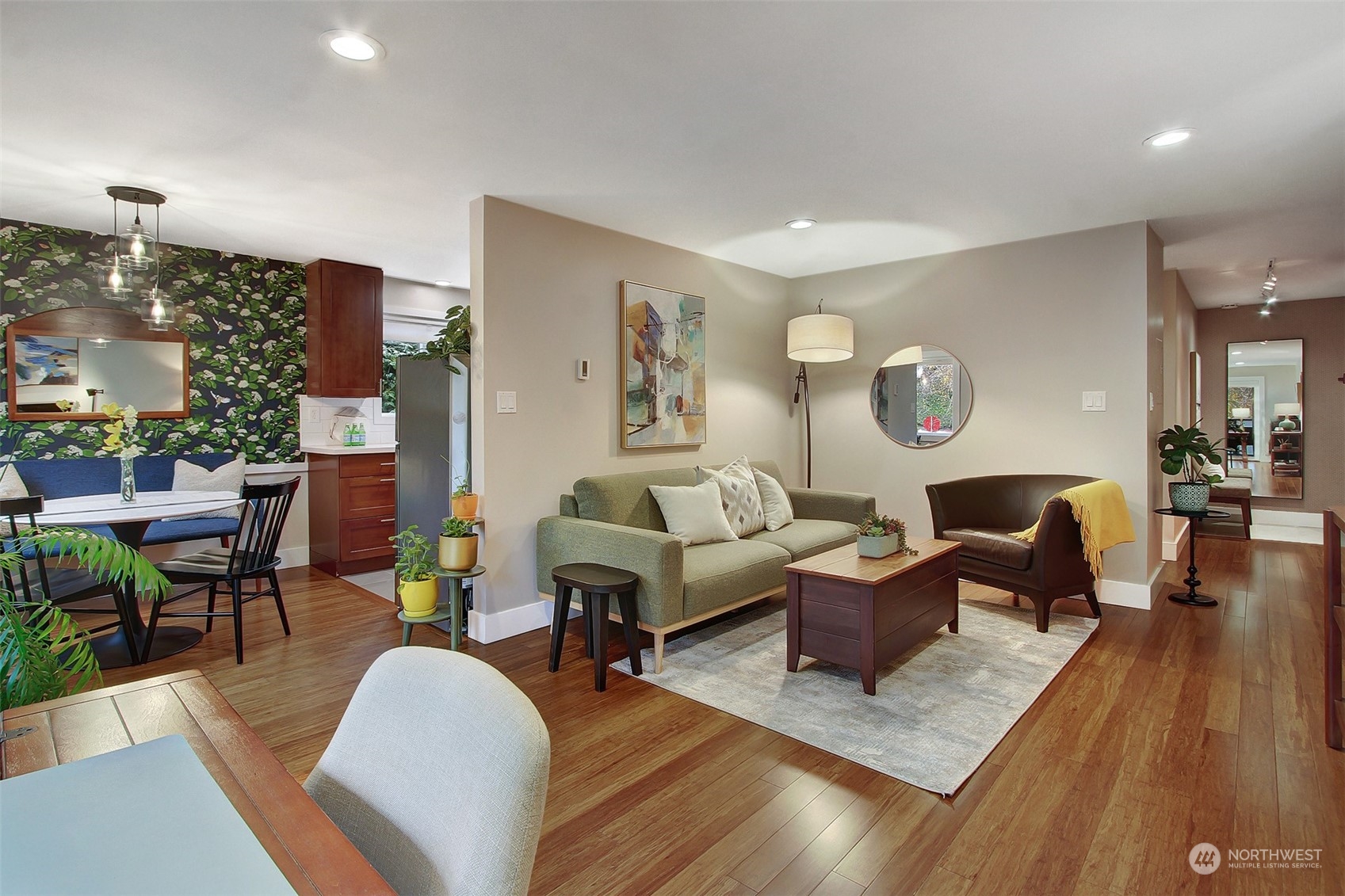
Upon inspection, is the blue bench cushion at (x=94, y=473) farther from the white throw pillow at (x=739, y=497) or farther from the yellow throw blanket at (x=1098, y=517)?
the yellow throw blanket at (x=1098, y=517)

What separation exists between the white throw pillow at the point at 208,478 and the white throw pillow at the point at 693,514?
9.81 feet

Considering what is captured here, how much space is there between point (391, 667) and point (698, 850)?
1.28 metres

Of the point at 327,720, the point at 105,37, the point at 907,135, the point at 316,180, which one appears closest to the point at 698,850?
the point at 327,720

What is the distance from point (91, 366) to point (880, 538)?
5095 millimetres

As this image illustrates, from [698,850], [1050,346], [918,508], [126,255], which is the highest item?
[126,255]

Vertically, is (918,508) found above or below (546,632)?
above

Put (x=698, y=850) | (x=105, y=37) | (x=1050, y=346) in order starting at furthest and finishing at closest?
(x=1050, y=346), (x=105, y=37), (x=698, y=850)

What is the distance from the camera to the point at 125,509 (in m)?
3.25

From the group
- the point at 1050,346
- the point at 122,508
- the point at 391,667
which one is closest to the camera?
the point at 391,667

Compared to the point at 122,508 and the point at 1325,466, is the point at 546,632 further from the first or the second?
the point at 1325,466

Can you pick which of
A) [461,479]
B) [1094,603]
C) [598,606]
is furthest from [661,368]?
[1094,603]

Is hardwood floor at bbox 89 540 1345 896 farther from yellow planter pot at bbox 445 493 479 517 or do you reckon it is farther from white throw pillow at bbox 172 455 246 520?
white throw pillow at bbox 172 455 246 520

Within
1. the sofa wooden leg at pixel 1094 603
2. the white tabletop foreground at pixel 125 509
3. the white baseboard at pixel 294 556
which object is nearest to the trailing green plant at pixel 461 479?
the white tabletop foreground at pixel 125 509

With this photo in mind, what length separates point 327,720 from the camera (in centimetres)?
264
